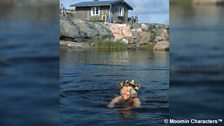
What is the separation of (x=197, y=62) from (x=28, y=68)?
145 inches

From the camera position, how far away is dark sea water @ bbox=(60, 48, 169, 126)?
6867 millimetres

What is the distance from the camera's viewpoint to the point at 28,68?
739cm

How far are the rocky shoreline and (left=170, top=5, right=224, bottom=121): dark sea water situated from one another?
270 inches

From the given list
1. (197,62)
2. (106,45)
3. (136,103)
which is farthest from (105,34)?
(136,103)

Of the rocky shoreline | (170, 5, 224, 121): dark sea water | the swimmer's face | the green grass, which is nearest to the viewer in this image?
(170, 5, 224, 121): dark sea water

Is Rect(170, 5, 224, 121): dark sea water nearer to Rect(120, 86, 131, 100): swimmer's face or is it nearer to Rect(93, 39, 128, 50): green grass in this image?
Rect(120, 86, 131, 100): swimmer's face

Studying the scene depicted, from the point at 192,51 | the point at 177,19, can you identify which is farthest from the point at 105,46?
the point at 177,19

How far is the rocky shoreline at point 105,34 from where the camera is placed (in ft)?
57.0

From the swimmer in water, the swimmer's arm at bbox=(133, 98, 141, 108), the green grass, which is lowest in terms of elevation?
the swimmer's arm at bbox=(133, 98, 141, 108)

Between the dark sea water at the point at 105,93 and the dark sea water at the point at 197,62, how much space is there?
44 centimetres

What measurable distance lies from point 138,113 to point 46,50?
75.5 inches

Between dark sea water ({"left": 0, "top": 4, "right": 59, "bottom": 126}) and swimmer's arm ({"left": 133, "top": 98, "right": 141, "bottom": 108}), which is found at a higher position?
dark sea water ({"left": 0, "top": 4, "right": 59, "bottom": 126})

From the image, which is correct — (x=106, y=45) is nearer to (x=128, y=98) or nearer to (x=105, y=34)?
(x=105, y=34)

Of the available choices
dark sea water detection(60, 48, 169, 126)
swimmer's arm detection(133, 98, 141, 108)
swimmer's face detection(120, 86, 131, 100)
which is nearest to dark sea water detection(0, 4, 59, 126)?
dark sea water detection(60, 48, 169, 126)
